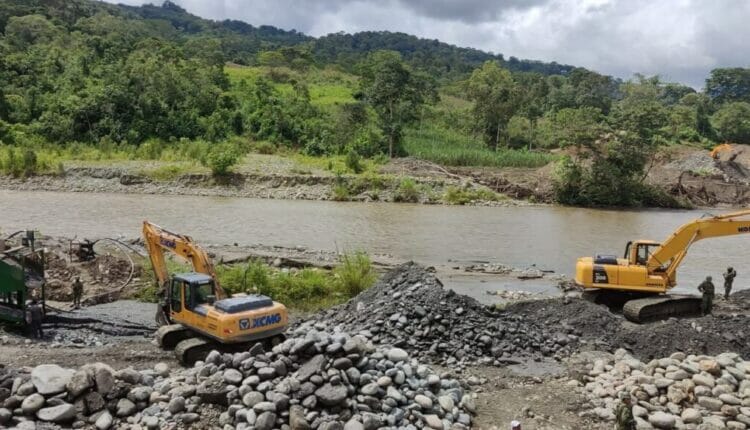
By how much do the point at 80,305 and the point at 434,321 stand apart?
334 inches

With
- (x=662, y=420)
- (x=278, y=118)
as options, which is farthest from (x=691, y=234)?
(x=278, y=118)

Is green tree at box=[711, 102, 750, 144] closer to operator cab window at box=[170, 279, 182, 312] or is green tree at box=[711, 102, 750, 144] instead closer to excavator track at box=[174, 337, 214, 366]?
operator cab window at box=[170, 279, 182, 312]

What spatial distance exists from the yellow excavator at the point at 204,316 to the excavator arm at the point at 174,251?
0.06 feet

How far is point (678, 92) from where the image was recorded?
368 ft

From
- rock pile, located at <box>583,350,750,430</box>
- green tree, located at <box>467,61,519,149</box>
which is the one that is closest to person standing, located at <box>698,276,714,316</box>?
rock pile, located at <box>583,350,750,430</box>

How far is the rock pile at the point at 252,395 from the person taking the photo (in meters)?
8.12

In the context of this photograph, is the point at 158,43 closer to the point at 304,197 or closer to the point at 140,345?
the point at 304,197

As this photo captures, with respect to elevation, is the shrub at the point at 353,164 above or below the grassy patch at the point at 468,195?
above

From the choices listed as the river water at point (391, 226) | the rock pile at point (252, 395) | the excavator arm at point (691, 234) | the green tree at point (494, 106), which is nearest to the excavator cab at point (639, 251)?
Answer: the excavator arm at point (691, 234)

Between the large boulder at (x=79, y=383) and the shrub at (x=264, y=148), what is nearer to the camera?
the large boulder at (x=79, y=383)

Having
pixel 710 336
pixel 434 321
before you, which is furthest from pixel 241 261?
pixel 710 336

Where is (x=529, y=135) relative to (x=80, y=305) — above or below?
above

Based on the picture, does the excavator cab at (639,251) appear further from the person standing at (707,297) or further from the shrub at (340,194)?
the shrub at (340,194)

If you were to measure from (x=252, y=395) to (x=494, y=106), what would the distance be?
50.5 m
